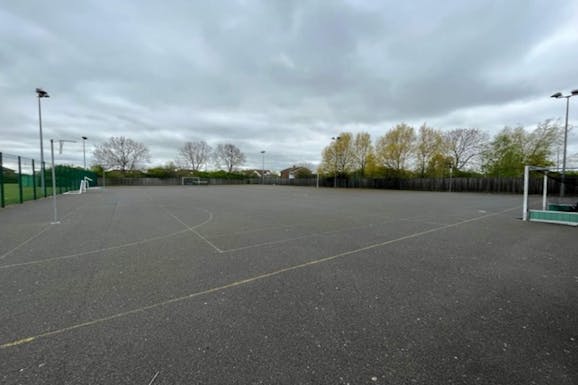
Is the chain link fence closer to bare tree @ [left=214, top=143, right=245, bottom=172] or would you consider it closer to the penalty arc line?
the penalty arc line

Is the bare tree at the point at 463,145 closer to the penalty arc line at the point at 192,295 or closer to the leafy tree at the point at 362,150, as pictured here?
the leafy tree at the point at 362,150

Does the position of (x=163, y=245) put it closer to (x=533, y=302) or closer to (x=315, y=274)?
(x=315, y=274)

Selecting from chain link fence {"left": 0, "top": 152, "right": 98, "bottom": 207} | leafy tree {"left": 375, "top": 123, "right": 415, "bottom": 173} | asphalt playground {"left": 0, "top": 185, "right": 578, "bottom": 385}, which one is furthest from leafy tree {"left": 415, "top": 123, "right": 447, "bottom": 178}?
chain link fence {"left": 0, "top": 152, "right": 98, "bottom": 207}

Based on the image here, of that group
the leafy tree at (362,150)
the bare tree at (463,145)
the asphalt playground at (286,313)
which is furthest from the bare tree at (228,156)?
the asphalt playground at (286,313)

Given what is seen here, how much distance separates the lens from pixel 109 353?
197cm

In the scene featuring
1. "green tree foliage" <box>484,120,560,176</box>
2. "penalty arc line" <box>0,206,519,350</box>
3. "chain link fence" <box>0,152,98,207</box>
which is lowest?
"penalty arc line" <box>0,206,519,350</box>

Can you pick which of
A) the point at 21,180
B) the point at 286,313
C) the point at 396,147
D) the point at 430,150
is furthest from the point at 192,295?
the point at 430,150

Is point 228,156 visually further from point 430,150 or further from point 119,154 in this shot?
point 430,150

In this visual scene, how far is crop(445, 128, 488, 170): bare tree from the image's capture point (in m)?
32.1

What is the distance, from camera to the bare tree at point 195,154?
53.4m

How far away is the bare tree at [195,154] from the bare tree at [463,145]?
4852cm

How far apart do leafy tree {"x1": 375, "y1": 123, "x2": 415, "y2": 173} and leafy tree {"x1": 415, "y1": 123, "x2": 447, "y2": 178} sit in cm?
111

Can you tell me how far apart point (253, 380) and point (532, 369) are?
219 centimetres

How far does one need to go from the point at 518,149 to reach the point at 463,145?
6.91 metres
